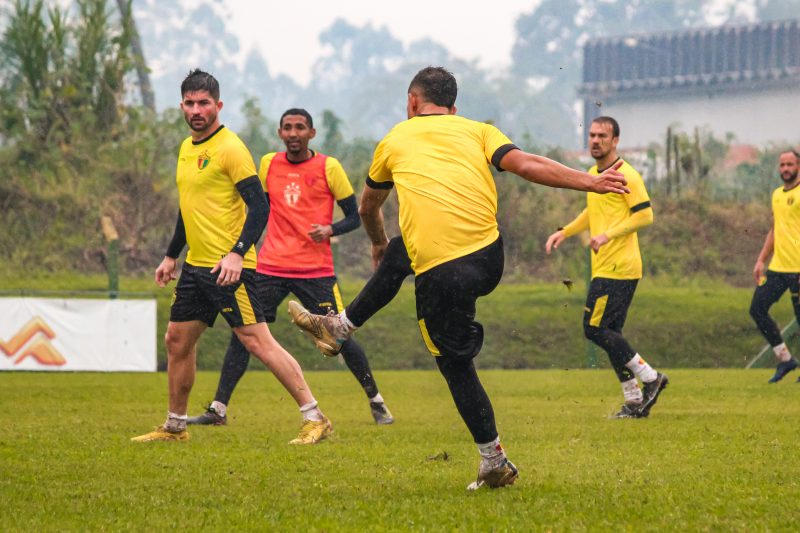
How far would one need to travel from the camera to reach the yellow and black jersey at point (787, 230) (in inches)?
554

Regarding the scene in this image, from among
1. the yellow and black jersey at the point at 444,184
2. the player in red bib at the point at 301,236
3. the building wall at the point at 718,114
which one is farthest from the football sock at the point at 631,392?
the building wall at the point at 718,114

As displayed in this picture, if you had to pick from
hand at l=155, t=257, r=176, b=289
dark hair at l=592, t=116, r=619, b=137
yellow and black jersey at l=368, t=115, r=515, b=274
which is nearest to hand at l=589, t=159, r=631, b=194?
yellow and black jersey at l=368, t=115, r=515, b=274

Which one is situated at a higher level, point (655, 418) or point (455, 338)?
point (455, 338)

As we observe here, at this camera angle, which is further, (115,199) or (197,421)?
(115,199)

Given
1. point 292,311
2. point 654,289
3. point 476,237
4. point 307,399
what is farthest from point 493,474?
point 654,289

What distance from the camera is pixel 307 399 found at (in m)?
8.85

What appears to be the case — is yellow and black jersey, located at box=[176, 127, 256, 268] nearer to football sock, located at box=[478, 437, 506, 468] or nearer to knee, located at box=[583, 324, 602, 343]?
football sock, located at box=[478, 437, 506, 468]

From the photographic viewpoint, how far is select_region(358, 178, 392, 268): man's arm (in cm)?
659

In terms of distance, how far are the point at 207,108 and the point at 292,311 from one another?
1.80 meters

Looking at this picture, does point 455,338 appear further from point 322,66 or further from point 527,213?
point 322,66

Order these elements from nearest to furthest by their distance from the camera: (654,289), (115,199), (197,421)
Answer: (197,421)
(654,289)
(115,199)

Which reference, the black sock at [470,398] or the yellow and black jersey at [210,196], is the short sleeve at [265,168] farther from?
the black sock at [470,398]

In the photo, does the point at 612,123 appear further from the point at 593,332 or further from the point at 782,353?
the point at 782,353

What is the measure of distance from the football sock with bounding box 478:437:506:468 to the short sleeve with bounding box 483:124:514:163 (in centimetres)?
127
